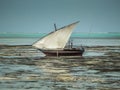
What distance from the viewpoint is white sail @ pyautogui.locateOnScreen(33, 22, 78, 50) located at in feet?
302

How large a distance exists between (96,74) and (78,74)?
2228mm

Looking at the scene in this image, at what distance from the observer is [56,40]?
9406 cm

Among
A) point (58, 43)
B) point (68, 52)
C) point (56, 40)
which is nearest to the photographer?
point (68, 52)

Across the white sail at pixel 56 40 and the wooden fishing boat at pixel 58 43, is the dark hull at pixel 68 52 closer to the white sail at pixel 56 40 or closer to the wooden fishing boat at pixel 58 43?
the wooden fishing boat at pixel 58 43

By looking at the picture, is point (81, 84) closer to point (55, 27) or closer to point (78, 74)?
point (78, 74)

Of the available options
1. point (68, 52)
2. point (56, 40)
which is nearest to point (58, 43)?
point (56, 40)

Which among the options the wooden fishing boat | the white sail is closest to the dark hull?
the wooden fishing boat

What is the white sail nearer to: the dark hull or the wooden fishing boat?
the wooden fishing boat

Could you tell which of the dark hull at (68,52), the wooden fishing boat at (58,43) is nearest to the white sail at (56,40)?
the wooden fishing boat at (58,43)

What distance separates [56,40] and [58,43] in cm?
96

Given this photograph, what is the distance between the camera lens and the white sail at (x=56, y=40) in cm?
9212

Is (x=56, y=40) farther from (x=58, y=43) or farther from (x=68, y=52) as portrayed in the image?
(x=68, y=52)

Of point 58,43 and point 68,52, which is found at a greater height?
point 58,43

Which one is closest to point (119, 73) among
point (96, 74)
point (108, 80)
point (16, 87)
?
point (96, 74)
